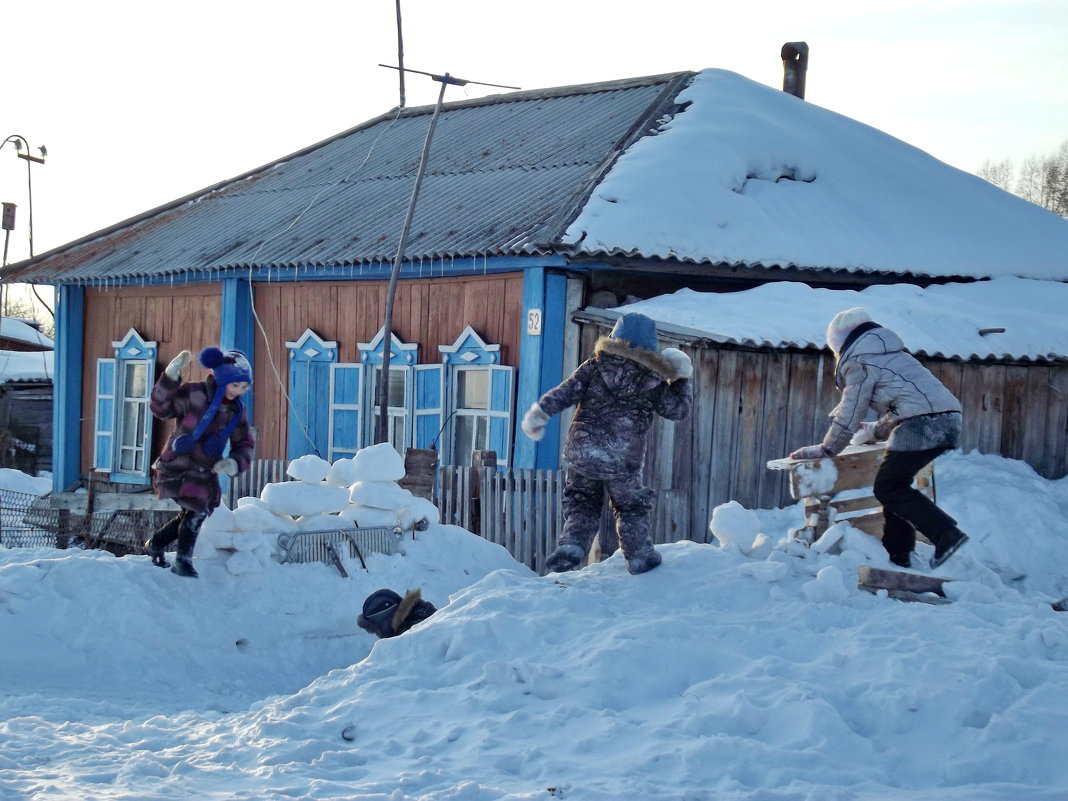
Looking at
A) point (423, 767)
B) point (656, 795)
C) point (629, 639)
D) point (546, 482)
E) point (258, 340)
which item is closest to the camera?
point (656, 795)

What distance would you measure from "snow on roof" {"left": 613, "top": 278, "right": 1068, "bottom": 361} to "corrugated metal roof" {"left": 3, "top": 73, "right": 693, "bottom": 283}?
1502mm

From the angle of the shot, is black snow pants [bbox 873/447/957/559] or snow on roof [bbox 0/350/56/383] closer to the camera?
black snow pants [bbox 873/447/957/559]

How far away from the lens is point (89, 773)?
412 cm

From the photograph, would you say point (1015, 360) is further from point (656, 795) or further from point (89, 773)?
point (89, 773)

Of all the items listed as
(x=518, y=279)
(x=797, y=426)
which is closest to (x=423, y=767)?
(x=797, y=426)

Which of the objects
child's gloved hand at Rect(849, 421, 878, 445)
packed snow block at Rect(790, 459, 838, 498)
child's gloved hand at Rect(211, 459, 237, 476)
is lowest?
child's gloved hand at Rect(211, 459, 237, 476)

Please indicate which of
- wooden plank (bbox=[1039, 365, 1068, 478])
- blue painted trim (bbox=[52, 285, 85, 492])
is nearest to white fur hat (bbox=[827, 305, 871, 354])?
wooden plank (bbox=[1039, 365, 1068, 478])

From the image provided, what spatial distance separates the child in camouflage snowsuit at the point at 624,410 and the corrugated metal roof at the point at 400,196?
12.9ft

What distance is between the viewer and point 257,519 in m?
7.63

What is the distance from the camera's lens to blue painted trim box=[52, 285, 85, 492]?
16.0m

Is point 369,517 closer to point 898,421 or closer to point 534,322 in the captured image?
point 534,322

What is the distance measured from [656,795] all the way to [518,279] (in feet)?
25.3

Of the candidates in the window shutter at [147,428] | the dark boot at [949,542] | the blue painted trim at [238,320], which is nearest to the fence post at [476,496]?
the dark boot at [949,542]

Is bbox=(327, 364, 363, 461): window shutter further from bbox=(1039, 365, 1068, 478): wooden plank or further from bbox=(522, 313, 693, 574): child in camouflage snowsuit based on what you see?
bbox=(1039, 365, 1068, 478): wooden plank
